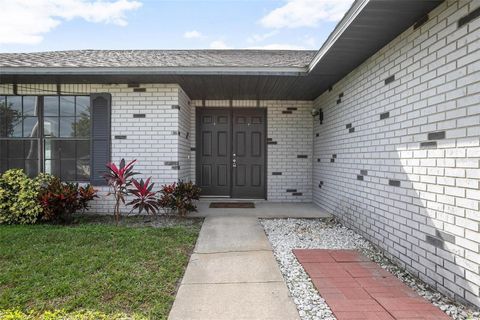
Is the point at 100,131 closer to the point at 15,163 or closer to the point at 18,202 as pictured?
the point at 18,202

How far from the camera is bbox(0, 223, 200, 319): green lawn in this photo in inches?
91.1

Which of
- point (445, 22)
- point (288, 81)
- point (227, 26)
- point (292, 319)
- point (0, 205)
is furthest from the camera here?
point (227, 26)

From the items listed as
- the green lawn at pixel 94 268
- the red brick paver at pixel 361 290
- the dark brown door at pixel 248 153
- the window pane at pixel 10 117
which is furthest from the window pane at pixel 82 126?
the red brick paver at pixel 361 290

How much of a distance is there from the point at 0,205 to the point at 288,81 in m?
5.32

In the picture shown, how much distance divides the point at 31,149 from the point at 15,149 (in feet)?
1.09

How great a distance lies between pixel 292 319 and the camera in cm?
212

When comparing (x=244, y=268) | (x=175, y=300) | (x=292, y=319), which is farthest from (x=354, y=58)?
(x=175, y=300)

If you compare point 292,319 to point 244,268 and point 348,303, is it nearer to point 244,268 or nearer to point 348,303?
point 348,303

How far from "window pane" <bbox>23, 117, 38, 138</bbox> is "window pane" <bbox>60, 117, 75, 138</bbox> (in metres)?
0.51

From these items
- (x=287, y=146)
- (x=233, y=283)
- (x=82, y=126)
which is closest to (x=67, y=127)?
(x=82, y=126)

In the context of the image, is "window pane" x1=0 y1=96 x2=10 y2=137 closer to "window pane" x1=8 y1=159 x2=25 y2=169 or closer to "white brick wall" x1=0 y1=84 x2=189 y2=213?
"window pane" x1=8 y1=159 x2=25 y2=169

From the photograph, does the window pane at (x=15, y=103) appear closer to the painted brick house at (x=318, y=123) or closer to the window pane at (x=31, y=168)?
the painted brick house at (x=318, y=123)

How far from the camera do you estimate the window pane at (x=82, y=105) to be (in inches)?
230

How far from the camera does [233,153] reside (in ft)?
24.1
